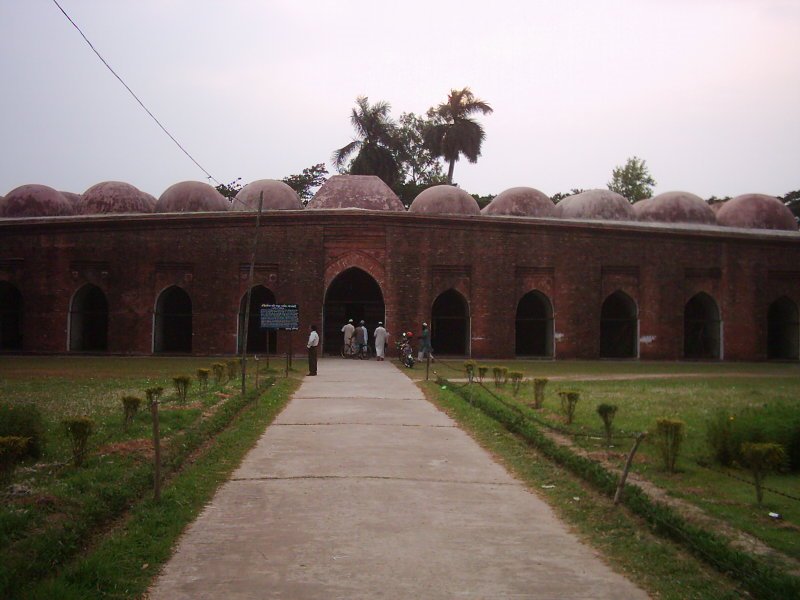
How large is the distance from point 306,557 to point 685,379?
14000mm

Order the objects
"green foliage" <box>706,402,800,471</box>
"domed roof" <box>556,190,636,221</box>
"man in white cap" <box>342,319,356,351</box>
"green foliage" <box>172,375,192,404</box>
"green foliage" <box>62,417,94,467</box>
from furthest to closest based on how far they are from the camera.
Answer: "domed roof" <box>556,190,636,221</box>, "man in white cap" <box>342,319,356,351</box>, "green foliage" <box>172,375,192,404</box>, "green foliage" <box>706,402,800,471</box>, "green foliage" <box>62,417,94,467</box>

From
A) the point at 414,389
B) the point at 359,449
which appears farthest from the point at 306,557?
the point at 414,389

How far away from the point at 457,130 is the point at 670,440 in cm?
3513

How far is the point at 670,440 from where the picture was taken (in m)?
7.45

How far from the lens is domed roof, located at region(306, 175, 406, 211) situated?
2578 centimetres

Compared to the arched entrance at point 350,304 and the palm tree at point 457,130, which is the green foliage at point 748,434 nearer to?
the arched entrance at point 350,304

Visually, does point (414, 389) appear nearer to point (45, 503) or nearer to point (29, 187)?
point (45, 503)

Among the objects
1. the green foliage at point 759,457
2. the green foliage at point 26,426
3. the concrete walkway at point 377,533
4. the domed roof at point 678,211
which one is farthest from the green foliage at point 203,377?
the domed roof at point 678,211

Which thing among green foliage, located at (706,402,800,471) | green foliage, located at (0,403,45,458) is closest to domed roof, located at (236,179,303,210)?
green foliage, located at (0,403,45,458)

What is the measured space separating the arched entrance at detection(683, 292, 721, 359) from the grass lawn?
602 inches

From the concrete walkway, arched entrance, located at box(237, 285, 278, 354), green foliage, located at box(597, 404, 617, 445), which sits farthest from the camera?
arched entrance, located at box(237, 285, 278, 354)

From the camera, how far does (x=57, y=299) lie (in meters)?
24.4

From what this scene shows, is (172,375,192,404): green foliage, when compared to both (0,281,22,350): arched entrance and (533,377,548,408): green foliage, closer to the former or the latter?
(533,377,548,408): green foliage

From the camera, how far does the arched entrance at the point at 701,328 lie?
25766mm
